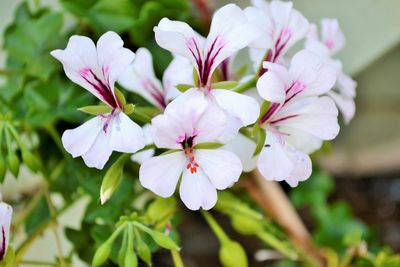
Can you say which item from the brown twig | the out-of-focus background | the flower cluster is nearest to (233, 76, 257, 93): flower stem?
the flower cluster

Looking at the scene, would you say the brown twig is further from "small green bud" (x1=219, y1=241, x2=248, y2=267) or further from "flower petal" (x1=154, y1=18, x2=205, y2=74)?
"flower petal" (x1=154, y1=18, x2=205, y2=74)

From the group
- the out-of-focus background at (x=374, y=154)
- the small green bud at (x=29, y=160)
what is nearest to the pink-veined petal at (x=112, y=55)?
the small green bud at (x=29, y=160)

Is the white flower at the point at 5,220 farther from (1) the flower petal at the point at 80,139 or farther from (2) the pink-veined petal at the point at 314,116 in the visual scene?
(2) the pink-veined petal at the point at 314,116

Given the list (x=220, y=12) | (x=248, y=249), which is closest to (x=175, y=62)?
(x=220, y=12)

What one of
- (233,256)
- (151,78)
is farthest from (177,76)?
(233,256)

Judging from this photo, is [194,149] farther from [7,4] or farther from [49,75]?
[7,4]

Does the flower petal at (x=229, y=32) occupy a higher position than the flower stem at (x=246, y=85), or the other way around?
the flower petal at (x=229, y=32)

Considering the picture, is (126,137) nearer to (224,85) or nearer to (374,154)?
(224,85)

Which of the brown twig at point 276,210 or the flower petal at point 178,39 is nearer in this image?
the flower petal at point 178,39
